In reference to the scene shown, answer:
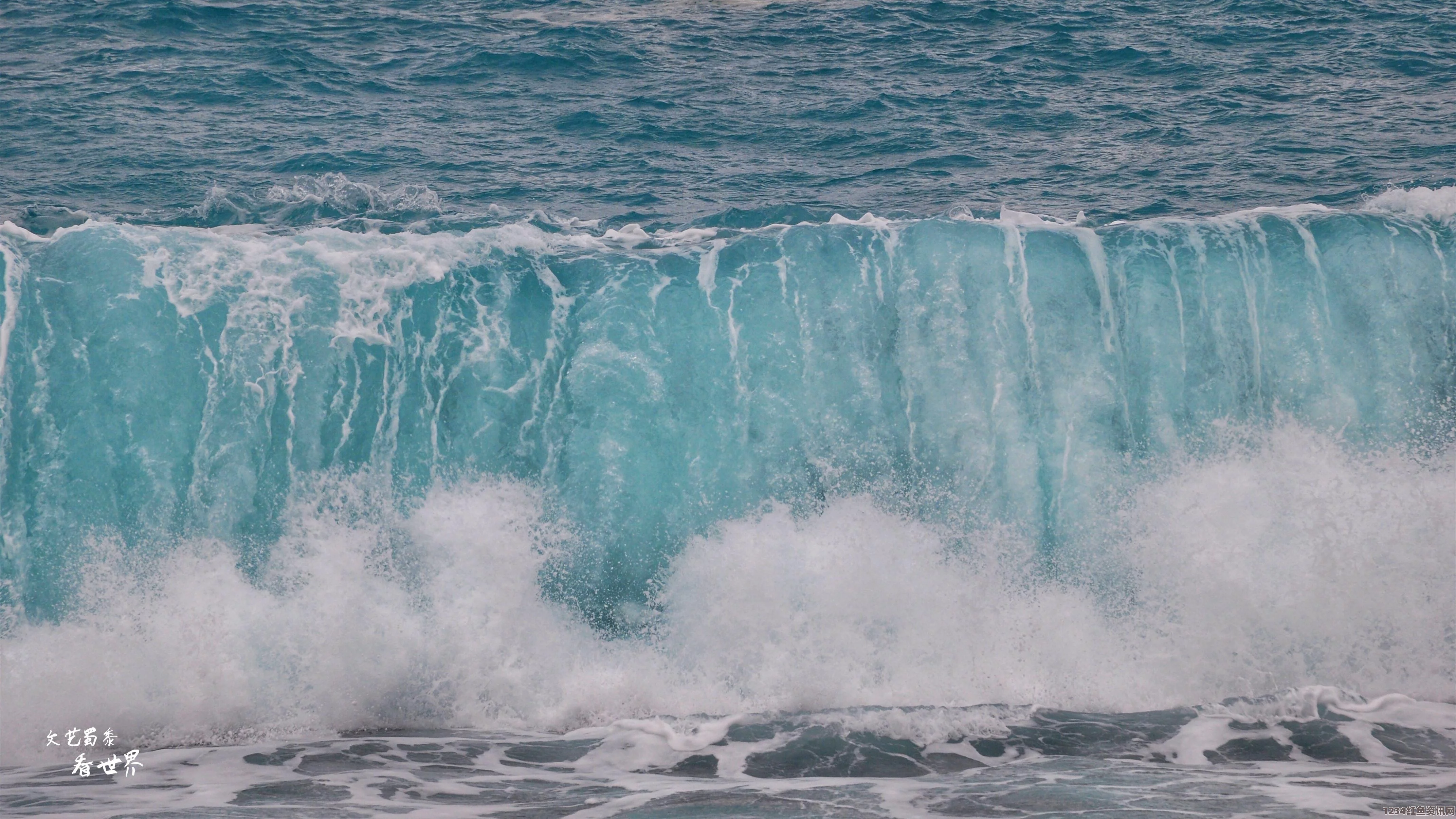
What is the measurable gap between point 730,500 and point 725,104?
8.76 metres

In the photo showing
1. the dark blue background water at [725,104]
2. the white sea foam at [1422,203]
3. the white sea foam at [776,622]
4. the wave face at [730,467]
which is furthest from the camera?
the dark blue background water at [725,104]

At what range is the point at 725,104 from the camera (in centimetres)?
2059

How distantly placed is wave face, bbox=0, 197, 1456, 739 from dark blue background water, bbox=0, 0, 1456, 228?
2.39 meters

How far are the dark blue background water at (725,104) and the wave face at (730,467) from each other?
2.39 metres

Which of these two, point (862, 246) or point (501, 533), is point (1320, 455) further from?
point (501, 533)

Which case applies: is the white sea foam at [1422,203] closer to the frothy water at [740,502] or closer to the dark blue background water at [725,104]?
the frothy water at [740,502]

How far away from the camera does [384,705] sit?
12.9 meters

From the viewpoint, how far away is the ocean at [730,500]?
1211 cm

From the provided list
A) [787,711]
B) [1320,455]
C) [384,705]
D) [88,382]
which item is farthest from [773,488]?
[88,382]

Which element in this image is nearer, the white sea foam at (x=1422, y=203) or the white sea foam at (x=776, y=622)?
the white sea foam at (x=776, y=622)

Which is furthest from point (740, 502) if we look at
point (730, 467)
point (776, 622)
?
point (776, 622)

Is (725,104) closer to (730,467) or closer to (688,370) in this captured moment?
(688,370)

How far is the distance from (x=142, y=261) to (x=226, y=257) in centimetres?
95

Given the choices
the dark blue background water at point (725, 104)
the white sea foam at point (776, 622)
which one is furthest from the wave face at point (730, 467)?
the dark blue background water at point (725, 104)
